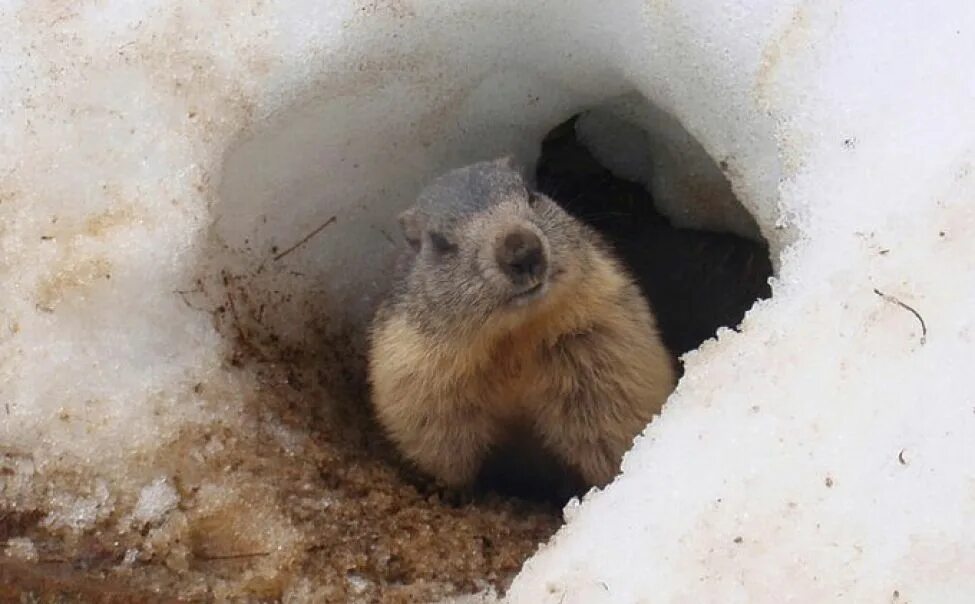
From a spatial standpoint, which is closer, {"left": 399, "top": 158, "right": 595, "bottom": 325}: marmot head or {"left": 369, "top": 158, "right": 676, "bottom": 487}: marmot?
{"left": 399, "top": 158, "right": 595, "bottom": 325}: marmot head

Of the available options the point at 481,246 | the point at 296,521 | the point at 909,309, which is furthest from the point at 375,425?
the point at 909,309

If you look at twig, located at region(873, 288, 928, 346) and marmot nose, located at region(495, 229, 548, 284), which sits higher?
marmot nose, located at region(495, 229, 548, 284)

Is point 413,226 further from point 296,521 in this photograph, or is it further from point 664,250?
point 664,250

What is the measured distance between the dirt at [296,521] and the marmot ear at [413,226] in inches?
29.1

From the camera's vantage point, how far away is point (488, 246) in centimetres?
402

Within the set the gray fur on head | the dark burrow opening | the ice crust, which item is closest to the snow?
the ice crust

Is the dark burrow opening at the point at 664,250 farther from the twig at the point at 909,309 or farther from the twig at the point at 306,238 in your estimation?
the twig at the point at 909,309

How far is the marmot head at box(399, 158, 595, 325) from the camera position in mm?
3863

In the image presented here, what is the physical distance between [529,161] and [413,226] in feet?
3.82

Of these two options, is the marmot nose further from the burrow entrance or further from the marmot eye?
the burrow entrance

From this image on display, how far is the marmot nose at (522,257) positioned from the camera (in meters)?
3.79

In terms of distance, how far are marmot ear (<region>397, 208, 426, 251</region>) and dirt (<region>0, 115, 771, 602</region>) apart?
0.74m

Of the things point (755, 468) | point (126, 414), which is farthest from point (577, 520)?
point (126, 414)

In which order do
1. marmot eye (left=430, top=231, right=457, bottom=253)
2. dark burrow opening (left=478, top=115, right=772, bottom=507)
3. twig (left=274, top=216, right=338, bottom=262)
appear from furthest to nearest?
dark burrow opening (left=478, top=115, right=772, bottom=507) → twig (left=274, top=216, right=338, bottom=262) → marmot eye (left=430, top=231, right=457, bottom=253)
